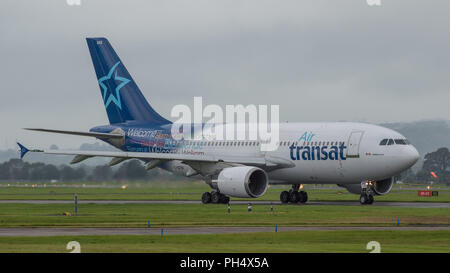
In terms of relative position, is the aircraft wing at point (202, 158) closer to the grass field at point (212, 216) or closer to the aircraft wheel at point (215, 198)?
the aircraft wheel at point (215, 198)

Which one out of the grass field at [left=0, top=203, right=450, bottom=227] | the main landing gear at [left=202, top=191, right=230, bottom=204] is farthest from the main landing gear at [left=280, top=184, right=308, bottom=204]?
the grass field at [left=0, top=203, right=450, bottom=227]

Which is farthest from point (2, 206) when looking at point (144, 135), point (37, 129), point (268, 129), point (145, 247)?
point (145, 247)

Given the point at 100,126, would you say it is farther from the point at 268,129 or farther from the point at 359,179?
the point at 359,179

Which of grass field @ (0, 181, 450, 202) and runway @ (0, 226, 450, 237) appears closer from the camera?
runway @ (0, 226, 450, 237)

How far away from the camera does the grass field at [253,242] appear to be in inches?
1137

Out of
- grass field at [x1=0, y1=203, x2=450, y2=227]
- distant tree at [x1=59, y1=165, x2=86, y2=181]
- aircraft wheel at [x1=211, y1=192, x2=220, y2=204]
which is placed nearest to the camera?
grass field at [x1=0, y1=203, x2=450, y2=227]

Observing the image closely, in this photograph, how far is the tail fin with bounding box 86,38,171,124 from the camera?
234 feet

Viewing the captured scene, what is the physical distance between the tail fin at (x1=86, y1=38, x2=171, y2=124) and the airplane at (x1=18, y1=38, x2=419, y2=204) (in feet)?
0.27

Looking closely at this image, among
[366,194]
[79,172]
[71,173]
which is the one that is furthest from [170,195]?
[366,194]

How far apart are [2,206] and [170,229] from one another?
23648 mm

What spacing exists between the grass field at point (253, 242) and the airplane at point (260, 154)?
20773mm

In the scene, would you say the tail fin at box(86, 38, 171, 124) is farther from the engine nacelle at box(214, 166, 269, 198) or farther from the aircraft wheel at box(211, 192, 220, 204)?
the engine nacelle at box(214, 166, 269, 198)

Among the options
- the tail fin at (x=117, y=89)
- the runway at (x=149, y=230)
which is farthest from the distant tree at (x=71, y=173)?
the runway at (x=149, y=230)
